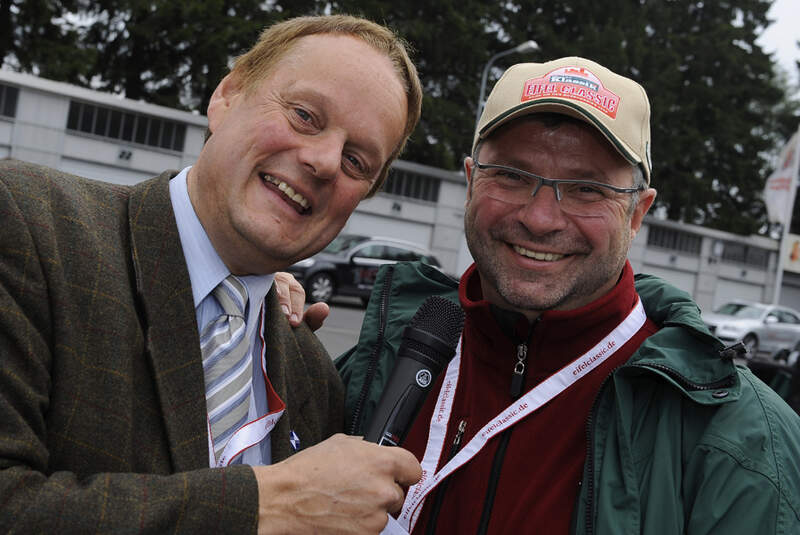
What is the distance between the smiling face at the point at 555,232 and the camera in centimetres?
215

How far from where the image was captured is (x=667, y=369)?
5.72ft

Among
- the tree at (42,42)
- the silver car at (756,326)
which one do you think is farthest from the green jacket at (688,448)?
the tree at (42,42)

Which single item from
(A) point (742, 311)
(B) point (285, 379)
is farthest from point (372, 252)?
(B) point (285, 379)

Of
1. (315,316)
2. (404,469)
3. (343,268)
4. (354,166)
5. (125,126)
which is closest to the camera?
(404,469)

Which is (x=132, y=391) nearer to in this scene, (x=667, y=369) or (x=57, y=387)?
(x=57, y=387)

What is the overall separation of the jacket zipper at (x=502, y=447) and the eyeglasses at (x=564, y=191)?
406 mm

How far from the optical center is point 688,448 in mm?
1733

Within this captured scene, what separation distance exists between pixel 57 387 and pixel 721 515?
1.50 meters

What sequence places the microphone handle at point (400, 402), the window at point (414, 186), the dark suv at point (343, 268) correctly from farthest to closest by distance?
the window at point (414, 186)
the dark suv at point (343, 268)
the microphone handle at point (400, 402)

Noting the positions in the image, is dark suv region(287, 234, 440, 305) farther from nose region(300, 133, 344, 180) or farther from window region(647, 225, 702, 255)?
window region(647, 225, 702, 255)

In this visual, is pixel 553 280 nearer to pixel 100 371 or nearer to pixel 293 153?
pixel 293 153

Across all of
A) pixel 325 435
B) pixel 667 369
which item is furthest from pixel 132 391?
pixel 667 369

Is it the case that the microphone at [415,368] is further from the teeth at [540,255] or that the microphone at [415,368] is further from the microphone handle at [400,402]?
the teeth at [540,255]

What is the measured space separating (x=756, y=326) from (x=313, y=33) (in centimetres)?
2124
